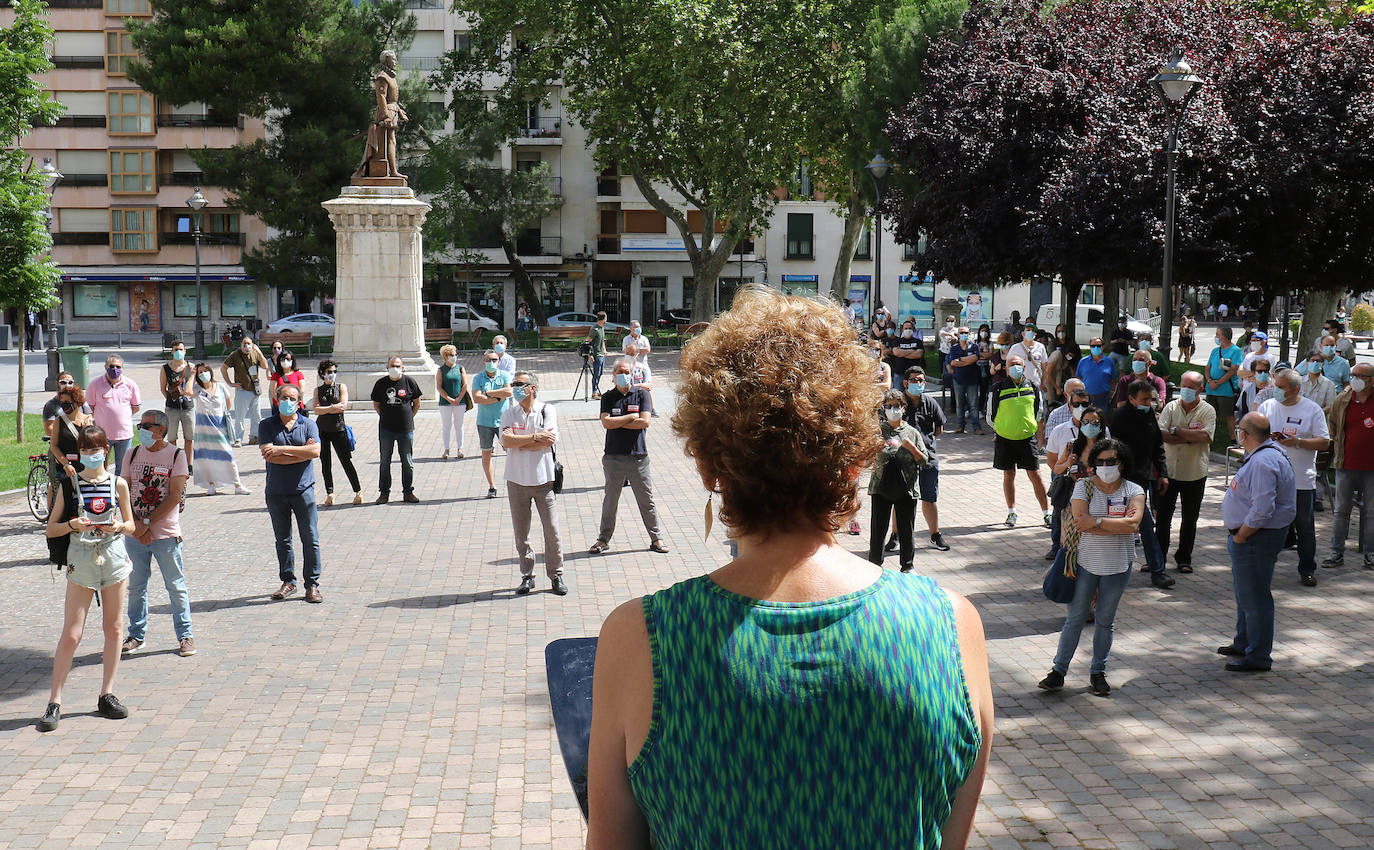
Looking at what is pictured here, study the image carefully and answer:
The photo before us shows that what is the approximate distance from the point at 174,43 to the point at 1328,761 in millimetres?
42770

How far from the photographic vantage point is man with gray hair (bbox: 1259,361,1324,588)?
10234 millimetres

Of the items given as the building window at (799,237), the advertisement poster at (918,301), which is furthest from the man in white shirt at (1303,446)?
the building window at (799,237)

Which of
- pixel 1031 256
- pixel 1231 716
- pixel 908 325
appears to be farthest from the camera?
pixel 1031 256

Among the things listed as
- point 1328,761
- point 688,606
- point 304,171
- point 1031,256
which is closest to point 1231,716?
point 1328,761

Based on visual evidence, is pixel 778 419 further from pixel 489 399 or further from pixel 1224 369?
pixel 1224 369

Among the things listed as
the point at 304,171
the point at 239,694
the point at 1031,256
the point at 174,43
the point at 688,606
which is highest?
the point at 174,43

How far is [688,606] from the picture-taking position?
1.80 metres

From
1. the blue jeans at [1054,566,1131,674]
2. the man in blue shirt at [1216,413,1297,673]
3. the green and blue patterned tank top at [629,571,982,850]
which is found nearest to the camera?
the green and blue patterned tank top at [629,571,982,850]

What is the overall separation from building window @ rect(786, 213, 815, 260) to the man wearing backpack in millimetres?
55263

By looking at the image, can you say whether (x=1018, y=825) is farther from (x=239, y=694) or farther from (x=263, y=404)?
(x=263, y=404)

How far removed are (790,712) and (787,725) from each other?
2 cm

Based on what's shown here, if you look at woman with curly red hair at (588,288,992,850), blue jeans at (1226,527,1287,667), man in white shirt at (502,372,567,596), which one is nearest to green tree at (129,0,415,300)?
man in white shirt at (502,372,567,596)

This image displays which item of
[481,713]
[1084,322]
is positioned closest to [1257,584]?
Result: [481,713]

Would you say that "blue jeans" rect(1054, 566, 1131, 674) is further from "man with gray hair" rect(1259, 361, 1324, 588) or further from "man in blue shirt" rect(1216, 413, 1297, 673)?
"man with gray hair" rect(1259, 361, 1324, 588)
